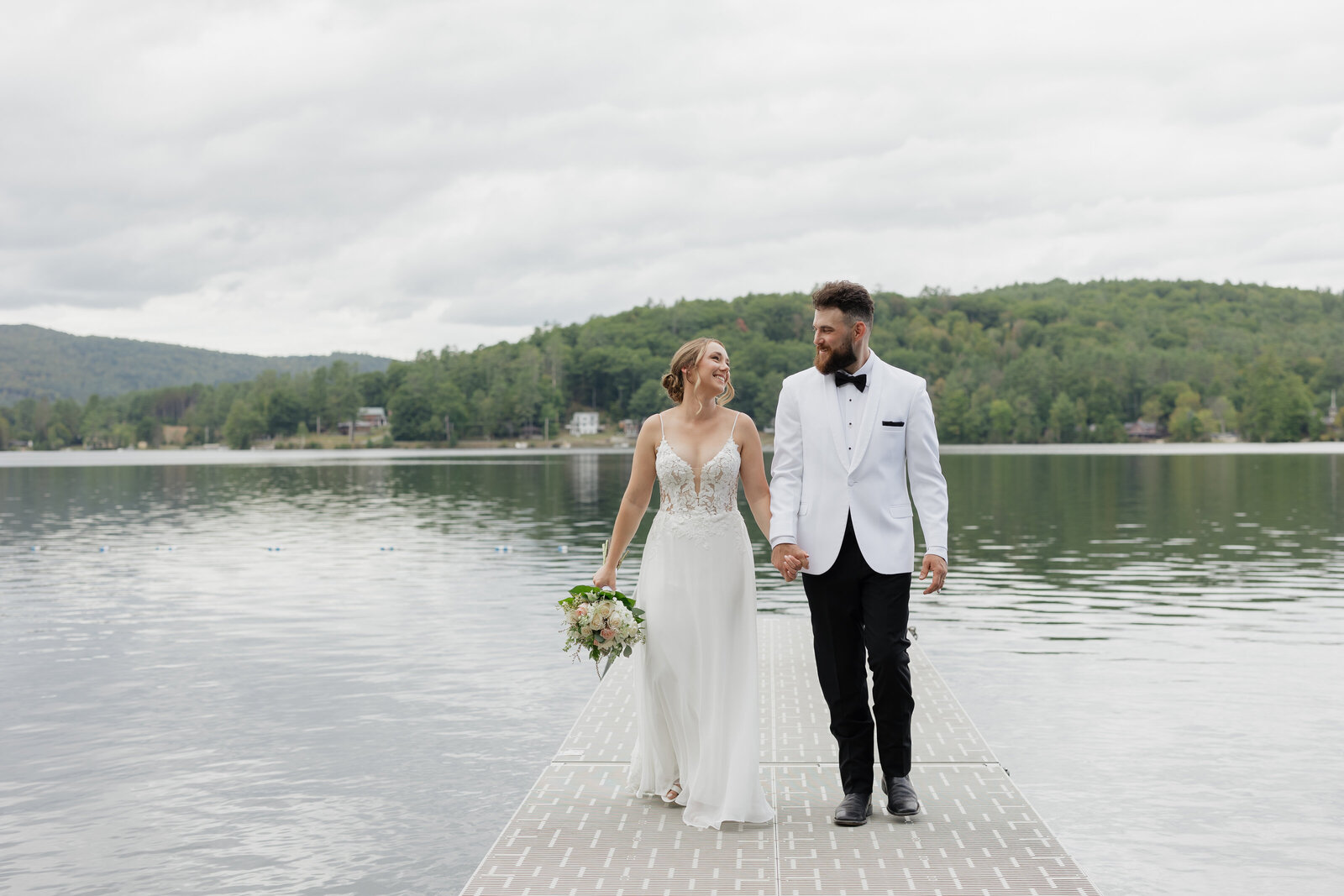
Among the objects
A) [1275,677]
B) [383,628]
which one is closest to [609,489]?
[383,628]

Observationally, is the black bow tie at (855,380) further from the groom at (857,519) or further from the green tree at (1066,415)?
the green tree at (1066,415)

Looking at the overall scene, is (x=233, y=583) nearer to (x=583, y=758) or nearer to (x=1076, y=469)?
(x=583, y=758)

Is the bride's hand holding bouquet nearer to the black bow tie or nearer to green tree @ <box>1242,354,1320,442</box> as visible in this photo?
the black bow tie

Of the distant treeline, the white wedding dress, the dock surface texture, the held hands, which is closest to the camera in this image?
the dock surface texture

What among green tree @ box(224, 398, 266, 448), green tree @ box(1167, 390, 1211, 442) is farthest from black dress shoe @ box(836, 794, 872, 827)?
green tree @ box(224, 398, 266, 448)

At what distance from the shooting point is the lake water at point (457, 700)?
6145mm

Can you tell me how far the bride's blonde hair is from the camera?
18.5ft

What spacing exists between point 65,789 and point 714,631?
14.6ft

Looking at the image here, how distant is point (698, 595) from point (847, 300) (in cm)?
152

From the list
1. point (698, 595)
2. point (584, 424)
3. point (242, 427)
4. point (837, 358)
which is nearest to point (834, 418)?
point (837, 358)

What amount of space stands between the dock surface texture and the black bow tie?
1.95 m

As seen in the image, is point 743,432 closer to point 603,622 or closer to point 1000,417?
point 603,622

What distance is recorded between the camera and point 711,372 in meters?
5.59

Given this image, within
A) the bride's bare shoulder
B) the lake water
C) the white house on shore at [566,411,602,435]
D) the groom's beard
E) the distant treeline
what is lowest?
the lake water
